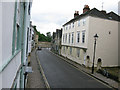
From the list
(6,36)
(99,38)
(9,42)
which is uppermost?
(99,38)

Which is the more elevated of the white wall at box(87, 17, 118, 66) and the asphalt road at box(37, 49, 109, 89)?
the white wall at box(87, 17, 118, 66)

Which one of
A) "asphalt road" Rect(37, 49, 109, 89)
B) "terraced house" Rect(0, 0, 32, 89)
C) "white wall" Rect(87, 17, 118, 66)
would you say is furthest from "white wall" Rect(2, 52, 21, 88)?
"white wall" Rect(87, 17, 118, 66)

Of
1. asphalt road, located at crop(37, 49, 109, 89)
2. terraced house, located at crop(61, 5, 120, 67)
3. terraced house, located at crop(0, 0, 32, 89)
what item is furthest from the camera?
terraced house, located at crop(61, 5, 120, 67)

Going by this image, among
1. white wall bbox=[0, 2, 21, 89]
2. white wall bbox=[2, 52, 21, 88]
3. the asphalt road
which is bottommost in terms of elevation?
the asphalt road

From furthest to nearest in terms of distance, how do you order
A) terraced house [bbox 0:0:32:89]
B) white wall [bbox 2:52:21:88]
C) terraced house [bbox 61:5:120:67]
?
1. terraced house [bbox 61:5:120:67]
2. white wall [bbox 2:52:21:88]
3. terraced house [bbox 0:0:32:89]

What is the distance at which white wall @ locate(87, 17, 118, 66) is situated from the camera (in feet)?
61.3

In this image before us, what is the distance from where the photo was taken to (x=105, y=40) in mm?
19531

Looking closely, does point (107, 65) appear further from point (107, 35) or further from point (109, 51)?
point (107, 35)

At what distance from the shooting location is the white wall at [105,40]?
18.7m

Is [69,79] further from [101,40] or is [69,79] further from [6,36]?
[6,36]

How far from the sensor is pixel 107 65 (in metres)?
19.7

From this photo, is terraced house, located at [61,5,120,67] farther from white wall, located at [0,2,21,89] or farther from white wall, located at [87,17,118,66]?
white wall, located at [0,2,21,89]

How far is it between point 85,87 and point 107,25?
1378 centimetres

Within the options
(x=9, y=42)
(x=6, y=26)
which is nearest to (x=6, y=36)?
(x=6, y=26)
